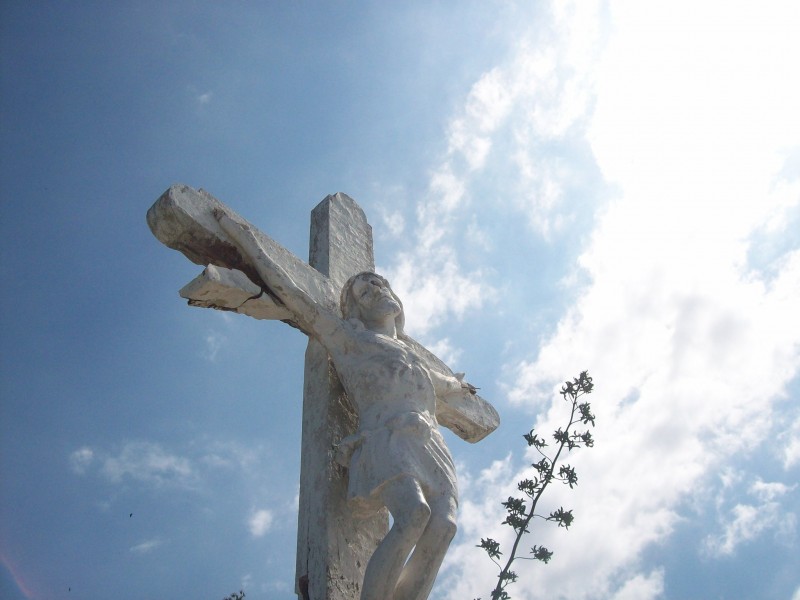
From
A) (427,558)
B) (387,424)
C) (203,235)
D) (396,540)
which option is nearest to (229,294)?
(203,235)

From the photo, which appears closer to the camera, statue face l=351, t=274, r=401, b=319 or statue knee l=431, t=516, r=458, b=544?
statue knee l=431, t=516, r=458, b=544

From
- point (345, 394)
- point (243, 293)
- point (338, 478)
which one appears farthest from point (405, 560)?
point (243, 293)

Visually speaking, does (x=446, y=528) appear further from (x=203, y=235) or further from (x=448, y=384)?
(x=203, y=235)

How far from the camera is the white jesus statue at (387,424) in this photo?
384 centimetres

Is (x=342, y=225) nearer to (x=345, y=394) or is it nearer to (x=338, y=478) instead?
(x=345, y=394)

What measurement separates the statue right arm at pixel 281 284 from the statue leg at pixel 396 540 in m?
1.27

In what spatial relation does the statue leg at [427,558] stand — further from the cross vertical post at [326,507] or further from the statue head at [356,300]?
the statue head at [356,300]

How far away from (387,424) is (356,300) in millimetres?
1149

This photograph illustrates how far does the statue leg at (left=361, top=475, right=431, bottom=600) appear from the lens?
3705mm

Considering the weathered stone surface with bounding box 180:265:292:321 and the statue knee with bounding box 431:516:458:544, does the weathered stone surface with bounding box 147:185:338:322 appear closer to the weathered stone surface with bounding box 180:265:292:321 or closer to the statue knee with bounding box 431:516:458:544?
the weathered stone surface with bounding box 180:265:292:321

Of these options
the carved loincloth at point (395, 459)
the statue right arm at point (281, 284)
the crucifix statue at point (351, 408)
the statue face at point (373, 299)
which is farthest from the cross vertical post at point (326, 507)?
the statue face at point (373, 299)

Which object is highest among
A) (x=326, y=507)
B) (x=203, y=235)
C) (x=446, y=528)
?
(x=203, y=235)

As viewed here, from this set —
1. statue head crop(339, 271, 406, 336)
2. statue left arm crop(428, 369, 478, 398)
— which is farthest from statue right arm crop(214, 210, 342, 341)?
statue left arm crop(428, 369, 478, 398)

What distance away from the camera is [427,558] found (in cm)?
388
